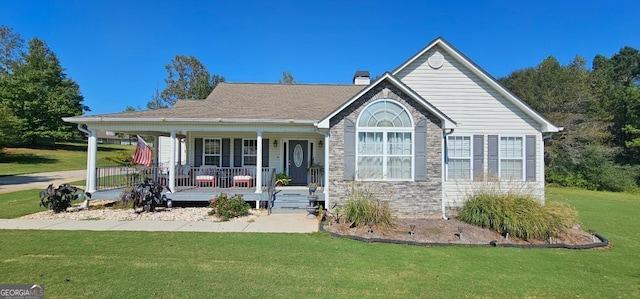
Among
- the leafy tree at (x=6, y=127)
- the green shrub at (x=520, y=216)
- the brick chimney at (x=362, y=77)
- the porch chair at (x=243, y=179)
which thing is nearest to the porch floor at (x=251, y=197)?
the porch chair at (x=243, y=179)

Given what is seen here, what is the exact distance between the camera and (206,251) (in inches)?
238

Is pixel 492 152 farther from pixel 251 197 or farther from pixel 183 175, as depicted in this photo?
pixel 183 175

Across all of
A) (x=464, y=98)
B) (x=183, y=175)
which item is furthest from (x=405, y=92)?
Result: (x=183, y=175)

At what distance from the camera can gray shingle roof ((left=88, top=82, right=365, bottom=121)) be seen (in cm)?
1091

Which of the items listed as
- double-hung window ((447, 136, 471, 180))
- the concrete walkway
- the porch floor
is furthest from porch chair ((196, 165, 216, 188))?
double-hung window ((447, 136, 471, 180))

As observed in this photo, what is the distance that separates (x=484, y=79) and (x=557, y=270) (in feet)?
23.5

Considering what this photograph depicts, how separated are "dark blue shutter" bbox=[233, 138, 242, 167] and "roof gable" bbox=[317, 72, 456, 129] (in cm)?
562

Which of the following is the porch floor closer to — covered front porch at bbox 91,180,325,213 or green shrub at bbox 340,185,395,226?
covered front porch at bbox 91,180,325,213

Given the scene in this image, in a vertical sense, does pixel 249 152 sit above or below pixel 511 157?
above

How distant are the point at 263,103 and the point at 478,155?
30.5 ft

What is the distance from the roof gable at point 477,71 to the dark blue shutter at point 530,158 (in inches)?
20.7

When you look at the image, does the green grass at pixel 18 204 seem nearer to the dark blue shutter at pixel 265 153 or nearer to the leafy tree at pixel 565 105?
the dark blue shutter at pixel 265 153

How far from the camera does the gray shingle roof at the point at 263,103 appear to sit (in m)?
10.9

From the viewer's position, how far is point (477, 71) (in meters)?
10.6
